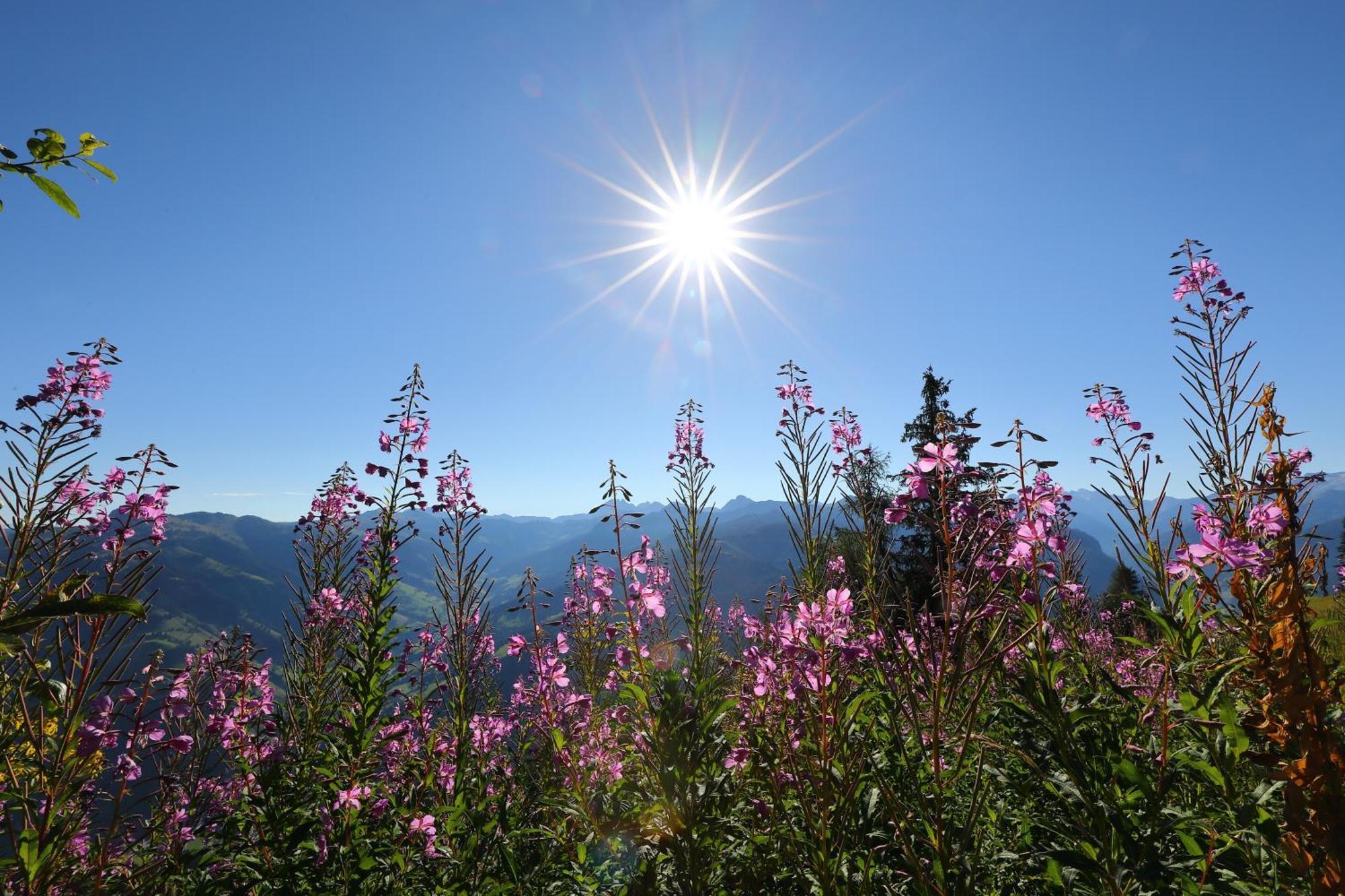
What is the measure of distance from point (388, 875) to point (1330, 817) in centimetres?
479

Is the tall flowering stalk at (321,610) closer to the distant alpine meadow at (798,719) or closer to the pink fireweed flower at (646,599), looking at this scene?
the distant alpine meadow at (798,719)

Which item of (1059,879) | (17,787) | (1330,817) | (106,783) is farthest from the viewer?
(106,783)

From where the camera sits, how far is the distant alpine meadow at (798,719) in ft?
5.93

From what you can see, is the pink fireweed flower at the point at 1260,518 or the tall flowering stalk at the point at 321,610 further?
the tall flowering stalk at the point at 321,610

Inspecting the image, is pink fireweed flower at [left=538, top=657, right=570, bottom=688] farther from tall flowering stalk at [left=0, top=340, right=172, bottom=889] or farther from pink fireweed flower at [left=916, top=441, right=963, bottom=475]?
pink fireweed flower at [left=916, top=441, right=963, bottom=475]

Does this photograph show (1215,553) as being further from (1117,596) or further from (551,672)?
→ (551,672)

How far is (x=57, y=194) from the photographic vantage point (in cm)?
150

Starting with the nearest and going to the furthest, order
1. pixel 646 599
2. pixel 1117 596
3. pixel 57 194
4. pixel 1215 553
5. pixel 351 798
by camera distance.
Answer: pixel 57 194 < pixel 1215 553 < pixel 1117 596 < pixel 351 798 < pixel 646 599

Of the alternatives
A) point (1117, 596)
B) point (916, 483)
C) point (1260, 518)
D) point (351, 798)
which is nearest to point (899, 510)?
point (916, 483)

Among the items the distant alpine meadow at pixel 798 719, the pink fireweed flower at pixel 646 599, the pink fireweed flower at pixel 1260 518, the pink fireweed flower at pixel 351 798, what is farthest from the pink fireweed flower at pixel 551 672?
the pink fireweed flower at pixel 1260 518

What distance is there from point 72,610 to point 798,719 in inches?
131

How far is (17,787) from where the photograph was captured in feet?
8.21

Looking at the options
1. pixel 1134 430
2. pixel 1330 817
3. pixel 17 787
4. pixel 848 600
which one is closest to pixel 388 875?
pixel 17 787

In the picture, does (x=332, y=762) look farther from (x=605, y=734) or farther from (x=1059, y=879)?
(x=1059, y=879)
